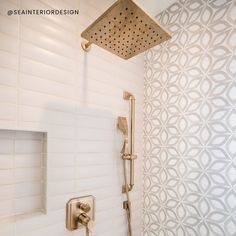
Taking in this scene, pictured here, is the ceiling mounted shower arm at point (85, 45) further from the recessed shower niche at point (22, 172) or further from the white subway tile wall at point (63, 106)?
the recessed shower niche at point (22, 172)

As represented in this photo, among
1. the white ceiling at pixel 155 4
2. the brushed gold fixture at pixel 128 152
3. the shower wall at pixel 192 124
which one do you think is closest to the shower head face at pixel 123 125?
the brushed gold fixture at pixel 128 152

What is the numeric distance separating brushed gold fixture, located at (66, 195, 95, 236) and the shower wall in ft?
1.72

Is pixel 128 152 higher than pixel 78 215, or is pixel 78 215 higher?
pixel 128 152

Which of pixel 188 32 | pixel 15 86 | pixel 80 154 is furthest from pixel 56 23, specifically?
pixel 188 32

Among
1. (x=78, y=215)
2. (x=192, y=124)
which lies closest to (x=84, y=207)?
(x=78, y=215)

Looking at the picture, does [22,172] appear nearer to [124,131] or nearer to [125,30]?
[124,131]

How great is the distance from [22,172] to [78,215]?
334 mm

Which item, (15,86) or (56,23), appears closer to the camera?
(15,86)

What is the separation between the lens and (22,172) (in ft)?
2.78

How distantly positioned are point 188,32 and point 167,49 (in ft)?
0.51

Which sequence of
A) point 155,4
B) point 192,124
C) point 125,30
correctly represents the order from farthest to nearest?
point 155,4
point 192,124
point 125,30

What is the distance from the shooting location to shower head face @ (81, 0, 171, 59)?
0.70 m

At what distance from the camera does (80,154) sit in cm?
101

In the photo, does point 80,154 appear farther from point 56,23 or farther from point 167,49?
point 167,49
